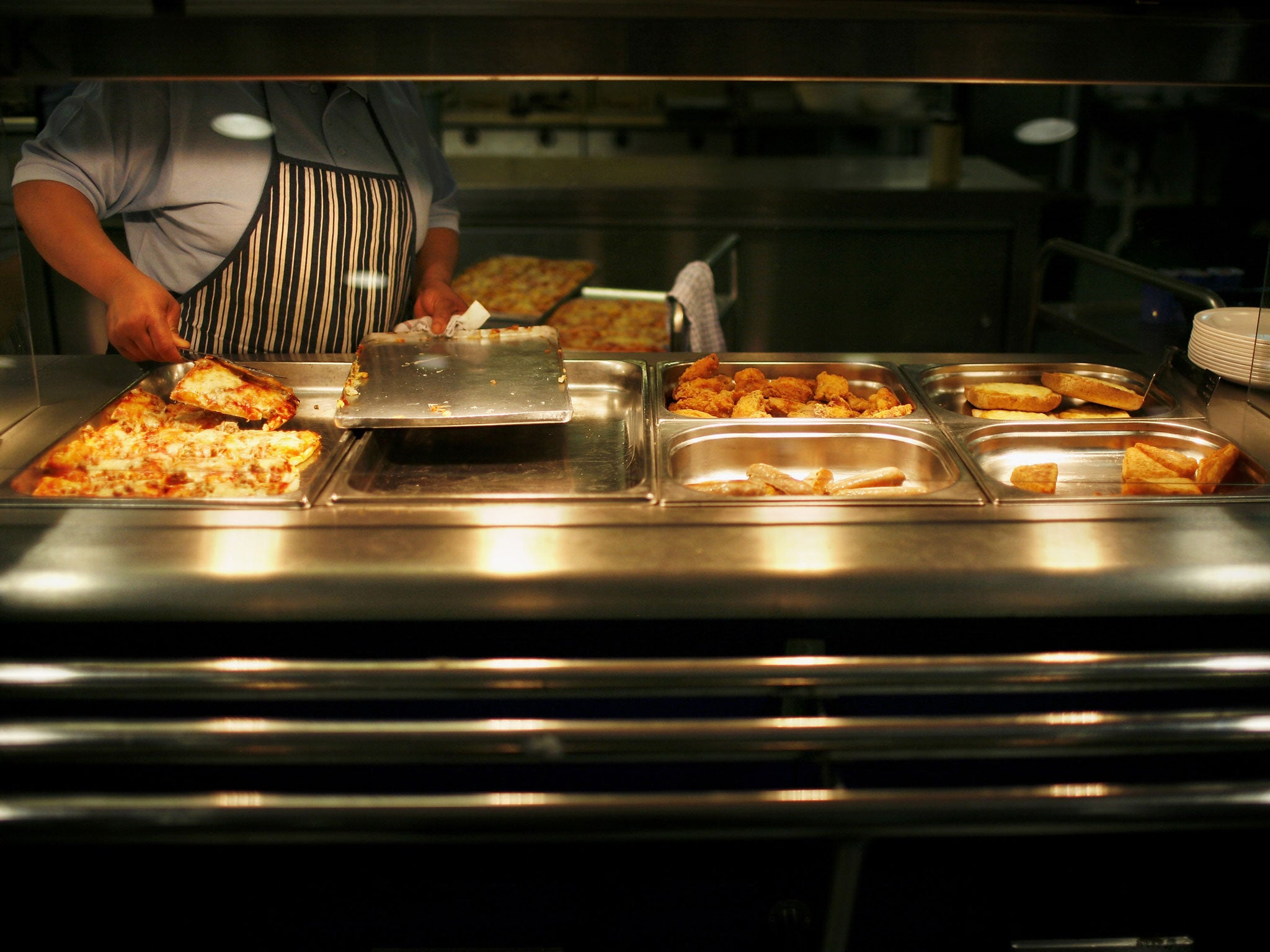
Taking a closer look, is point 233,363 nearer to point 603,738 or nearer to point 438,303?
point 438,303

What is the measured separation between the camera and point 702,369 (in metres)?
1.91

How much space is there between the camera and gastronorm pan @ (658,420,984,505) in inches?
64.8

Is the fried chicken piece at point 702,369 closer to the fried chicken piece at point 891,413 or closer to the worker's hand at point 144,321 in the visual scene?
the fried chicken piece at point 891,413

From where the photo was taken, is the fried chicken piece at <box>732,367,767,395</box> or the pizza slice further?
the fried chicken piece at <box>732,367,767,395</box>

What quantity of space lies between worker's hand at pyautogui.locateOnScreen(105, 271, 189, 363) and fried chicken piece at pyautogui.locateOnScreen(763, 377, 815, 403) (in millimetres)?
1025

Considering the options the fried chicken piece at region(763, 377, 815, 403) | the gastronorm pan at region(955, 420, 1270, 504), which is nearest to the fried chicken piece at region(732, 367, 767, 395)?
the fried chicken piece at region(763, 377, 815, 403)

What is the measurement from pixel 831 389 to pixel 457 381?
0.66 meters

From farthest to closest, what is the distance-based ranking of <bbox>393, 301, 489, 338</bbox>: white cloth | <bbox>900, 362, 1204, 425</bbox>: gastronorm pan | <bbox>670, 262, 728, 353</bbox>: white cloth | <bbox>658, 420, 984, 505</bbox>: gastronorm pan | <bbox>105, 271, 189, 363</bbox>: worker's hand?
<bbox>670, 262, 728, 353</bbox>: white cloth < <bbox>393, 301, 489, 338</bbox>: white cloth < <bbox>900, 362, 1204, 425</bbox>: gastronorm pan < <bbox>105, 271, 189, 363</bbox>: worker's hand < <bbox>658, 420, 984, 505</bbox>: gastronorm pan

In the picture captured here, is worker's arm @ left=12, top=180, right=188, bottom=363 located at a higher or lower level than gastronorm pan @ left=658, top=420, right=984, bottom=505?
higher

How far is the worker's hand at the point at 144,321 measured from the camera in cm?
175

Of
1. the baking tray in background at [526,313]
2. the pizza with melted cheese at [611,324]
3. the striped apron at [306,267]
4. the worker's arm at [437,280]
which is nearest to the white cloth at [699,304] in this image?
the pizza with melted cheese at [611,324]

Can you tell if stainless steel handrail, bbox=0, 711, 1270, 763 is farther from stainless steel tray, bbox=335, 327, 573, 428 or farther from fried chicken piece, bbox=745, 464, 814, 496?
stainless steel tray, bbox=335, 327, 573, 428

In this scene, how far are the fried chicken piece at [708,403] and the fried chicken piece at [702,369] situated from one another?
0.09m

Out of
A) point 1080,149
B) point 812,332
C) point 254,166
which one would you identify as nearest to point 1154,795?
point 254,166
